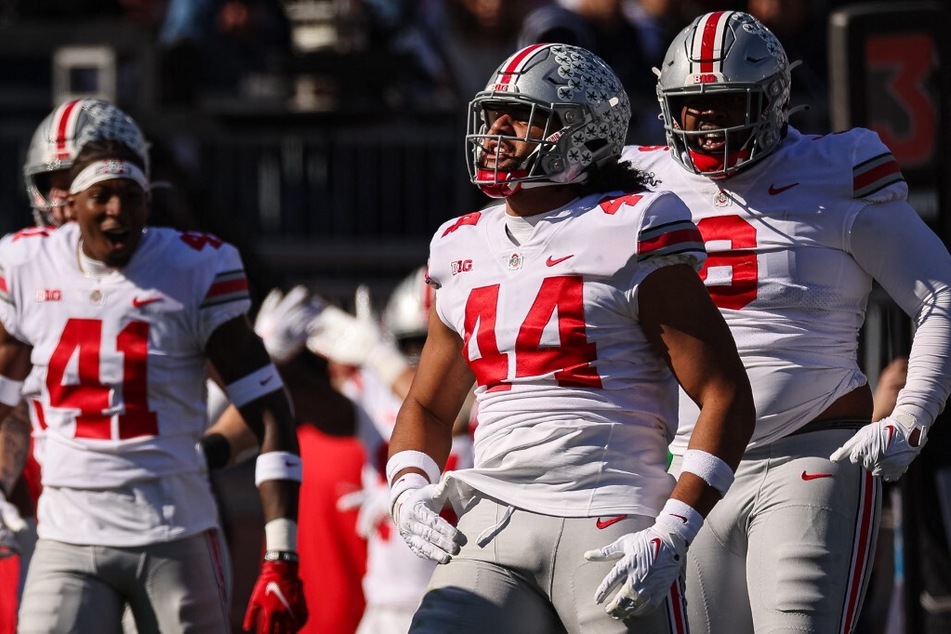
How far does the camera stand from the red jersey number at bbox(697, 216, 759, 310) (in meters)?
4.58

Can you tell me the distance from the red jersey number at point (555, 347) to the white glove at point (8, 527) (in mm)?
1880

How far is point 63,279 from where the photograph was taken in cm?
514

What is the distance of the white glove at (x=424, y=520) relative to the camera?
3912 millimetres

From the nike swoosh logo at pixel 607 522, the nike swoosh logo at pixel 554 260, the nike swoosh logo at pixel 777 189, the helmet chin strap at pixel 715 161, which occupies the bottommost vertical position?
the nike swoosh logo at pixel 607 522

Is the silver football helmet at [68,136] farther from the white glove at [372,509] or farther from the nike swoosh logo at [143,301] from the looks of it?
the white glove at [372,509]

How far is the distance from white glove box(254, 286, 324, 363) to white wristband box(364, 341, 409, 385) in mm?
468

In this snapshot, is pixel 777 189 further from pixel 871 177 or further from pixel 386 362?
pixel 386 362

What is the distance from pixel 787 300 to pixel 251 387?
1.43 m

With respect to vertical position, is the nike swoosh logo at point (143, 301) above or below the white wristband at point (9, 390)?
above

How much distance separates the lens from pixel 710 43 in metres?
4.61

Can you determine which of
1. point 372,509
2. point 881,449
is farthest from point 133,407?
point 372,509

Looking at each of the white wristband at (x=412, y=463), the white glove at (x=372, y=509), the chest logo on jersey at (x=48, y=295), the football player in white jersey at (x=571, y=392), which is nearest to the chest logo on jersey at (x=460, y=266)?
the football player in white jersey at (x=571, y=392)

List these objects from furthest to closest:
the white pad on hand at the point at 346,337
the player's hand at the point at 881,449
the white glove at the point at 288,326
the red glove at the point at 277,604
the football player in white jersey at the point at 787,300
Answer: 1. the white pad on hand at the point at 346,337
2. the white glove at the point at 288,326
3. the red glove at the point at 277,604
4. the football player in white jersey at the point at 787,300
5. the player's hand at the point at 881,449

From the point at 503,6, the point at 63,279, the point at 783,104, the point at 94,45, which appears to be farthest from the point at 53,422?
the point at 503,6
